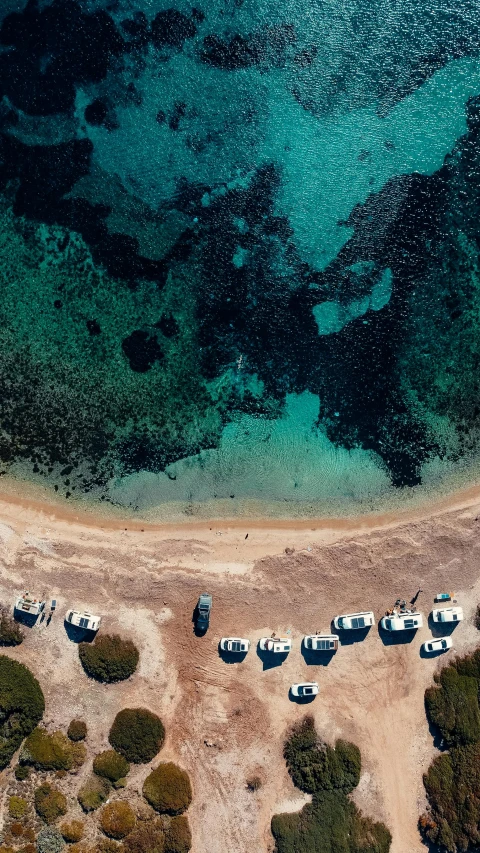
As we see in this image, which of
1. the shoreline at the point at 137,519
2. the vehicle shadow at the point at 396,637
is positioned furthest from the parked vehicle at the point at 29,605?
the vehicle shadow at the point at 396,637

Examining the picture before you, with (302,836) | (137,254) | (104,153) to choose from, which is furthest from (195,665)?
(104,153)

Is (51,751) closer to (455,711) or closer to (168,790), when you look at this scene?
(168,790)

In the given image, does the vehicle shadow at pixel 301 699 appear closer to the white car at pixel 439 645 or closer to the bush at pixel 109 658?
the white car at pixel 439 645

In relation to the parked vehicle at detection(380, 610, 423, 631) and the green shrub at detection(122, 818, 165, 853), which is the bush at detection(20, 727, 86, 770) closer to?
the green shrub at detection(122, 818, 165, 853)

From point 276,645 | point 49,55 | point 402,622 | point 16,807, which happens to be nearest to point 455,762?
point 402,622

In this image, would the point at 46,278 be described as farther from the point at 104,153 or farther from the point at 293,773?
the point at 293,773

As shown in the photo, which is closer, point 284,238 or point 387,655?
point 387,655

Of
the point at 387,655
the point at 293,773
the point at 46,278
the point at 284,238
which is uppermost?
the point at 284,238
